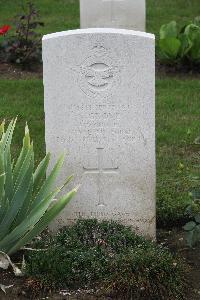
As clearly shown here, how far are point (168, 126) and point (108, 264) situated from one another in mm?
3317

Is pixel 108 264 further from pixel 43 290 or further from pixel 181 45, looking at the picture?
pixel 181 45

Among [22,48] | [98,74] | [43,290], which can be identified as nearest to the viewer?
[43,290]

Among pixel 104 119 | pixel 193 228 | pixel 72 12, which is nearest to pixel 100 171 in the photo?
pixel 104 119

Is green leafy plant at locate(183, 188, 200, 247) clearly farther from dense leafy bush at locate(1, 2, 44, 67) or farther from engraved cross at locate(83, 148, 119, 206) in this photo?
dense leafy bush at locate(1, 2, 44, 67)

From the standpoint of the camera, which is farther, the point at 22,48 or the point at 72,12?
the point at 72,12

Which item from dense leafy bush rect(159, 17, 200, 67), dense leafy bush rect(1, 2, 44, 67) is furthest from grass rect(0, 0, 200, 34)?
dense leafy bush rect(159, 17, 200, 67)

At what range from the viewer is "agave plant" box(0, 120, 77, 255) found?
16.8 ft

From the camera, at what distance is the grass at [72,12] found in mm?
11992

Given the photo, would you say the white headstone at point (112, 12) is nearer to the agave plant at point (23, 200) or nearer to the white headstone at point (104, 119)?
the white headstone at point (104, 119)

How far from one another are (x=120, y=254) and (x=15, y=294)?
0.68 m

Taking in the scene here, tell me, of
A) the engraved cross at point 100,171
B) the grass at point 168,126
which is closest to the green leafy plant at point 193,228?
the engraved cross at point 100,171

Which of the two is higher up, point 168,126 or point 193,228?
point 193,228

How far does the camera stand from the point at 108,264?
5.13 m

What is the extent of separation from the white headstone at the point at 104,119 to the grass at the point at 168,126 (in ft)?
1.88
